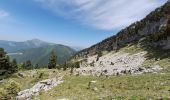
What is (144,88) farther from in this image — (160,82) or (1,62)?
(1,62)

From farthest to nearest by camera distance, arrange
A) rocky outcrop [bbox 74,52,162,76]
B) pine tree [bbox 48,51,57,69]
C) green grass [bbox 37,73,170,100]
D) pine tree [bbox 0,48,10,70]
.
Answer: pine tree [bbox 48,51,57,69] < pine tree [bbox 0,48,10,70] < rocky outcrop [bbox 74,52,162,76] < green grass [bbox 37,73,170,100]

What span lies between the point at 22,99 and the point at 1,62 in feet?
199

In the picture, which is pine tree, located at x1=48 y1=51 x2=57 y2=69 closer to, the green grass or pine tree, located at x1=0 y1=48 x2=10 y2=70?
pine tree, located at x1=0 y1=48 x2=10 y2=70

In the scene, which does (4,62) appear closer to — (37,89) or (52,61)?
(52,61)

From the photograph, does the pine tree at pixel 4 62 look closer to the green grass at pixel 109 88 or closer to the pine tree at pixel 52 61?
the pine tree at pixel 52 61

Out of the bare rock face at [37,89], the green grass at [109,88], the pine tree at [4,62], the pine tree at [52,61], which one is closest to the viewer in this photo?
the green grass at [109,88]

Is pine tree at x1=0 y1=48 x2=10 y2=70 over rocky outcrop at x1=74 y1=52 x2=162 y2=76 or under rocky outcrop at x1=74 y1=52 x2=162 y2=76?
over

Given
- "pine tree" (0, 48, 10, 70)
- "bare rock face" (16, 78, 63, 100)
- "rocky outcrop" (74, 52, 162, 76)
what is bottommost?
"bare rock face" (16, 78, 63, 100)

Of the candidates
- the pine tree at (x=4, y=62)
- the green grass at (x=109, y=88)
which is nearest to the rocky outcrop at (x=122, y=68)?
the green grass at (x=109, y=88)

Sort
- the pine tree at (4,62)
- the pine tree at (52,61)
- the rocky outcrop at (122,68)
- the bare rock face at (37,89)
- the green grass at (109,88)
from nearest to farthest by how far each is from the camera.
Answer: the green grass at (109,88), the bare rock face at (37,89), the rocky outcrop at (122,68), the pine tree at (4,62), the pine tree at (52,61)

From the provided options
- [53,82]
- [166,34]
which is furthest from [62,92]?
[166,34]

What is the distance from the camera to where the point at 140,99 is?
28.1 metres

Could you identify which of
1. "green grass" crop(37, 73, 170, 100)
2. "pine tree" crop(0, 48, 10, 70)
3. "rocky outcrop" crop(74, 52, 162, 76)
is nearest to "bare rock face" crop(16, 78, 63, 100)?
"green grass" crop(37, 73, 170, 100)

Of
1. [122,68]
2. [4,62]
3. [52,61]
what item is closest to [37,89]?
[122,68]
